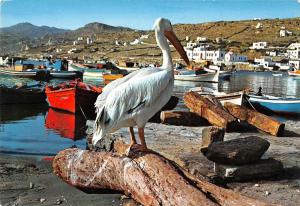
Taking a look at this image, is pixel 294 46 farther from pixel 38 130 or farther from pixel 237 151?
pixel 237 151

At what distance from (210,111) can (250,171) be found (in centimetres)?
546

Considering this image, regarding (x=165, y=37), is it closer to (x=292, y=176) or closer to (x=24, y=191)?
(x=292, y=176)

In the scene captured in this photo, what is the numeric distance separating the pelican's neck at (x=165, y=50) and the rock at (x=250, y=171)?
2.01 metres

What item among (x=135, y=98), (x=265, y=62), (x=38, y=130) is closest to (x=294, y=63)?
(x=265, y=62)

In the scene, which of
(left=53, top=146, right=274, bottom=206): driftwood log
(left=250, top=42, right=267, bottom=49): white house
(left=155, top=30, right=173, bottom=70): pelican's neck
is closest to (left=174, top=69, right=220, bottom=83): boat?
(left=155, top=30, right=173, bottom=70): pelican's neck

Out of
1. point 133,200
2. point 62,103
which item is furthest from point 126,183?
point 62,103

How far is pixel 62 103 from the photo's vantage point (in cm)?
2509

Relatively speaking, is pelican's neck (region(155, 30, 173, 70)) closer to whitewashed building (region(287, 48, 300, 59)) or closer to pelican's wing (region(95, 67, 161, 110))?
Answer: pelican's wing (region(95, 67, 161, 110))

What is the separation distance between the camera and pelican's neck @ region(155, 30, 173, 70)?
7.66 meters

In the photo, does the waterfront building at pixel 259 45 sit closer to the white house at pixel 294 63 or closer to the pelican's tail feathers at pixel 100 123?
the white house at pixel 294 63

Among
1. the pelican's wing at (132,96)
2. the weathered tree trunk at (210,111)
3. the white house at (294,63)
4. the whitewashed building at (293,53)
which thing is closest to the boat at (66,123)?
the weathered tree trunk at (210,111)

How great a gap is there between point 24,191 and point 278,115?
60.7 ft

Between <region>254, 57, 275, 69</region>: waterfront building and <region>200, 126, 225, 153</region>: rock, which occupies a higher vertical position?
<region>200, 126, 225, 153</region>: rock

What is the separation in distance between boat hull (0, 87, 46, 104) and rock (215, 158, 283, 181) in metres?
20.9
